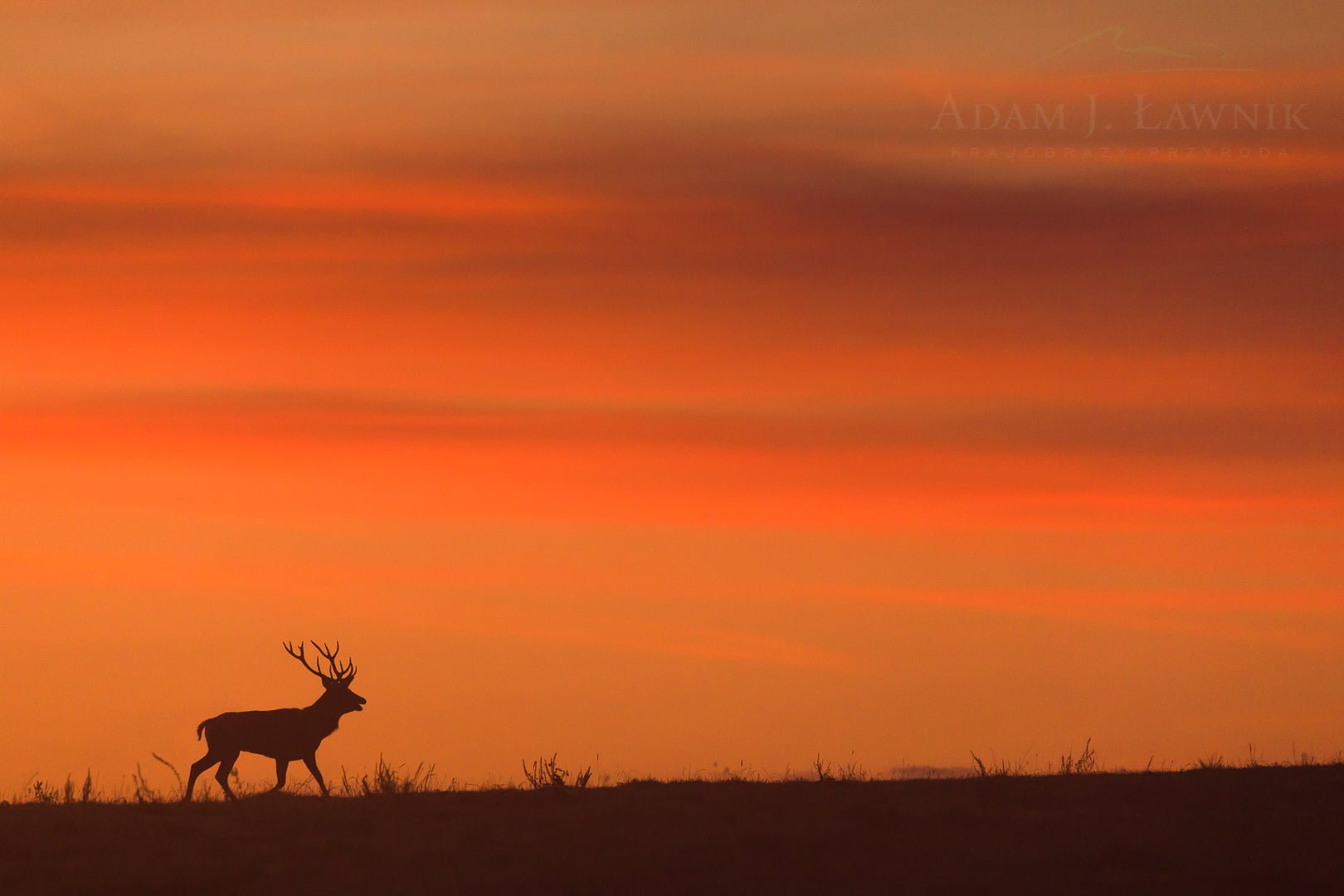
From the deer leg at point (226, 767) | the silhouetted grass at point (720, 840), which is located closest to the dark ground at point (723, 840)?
the silhouetted grass at point (720, 840)

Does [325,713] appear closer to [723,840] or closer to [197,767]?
[197,767]

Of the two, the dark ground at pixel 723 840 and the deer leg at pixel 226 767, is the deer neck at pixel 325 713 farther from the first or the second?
the dark ground at pixel 723 840

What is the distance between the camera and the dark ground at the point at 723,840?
53.0ft

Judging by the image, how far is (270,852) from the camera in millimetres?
17266

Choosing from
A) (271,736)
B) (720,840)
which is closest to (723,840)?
(720,840)

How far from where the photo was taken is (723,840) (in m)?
17.4

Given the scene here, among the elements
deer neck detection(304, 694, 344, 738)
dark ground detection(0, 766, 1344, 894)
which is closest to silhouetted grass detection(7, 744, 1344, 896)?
dark ground detection(0, 766, 1344, 894)

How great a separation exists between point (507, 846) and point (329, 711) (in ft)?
22.8

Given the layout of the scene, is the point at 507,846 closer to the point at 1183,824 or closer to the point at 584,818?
the point at 584,818

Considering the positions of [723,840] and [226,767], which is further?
[226,767]

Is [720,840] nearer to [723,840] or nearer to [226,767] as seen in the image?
[723,840]

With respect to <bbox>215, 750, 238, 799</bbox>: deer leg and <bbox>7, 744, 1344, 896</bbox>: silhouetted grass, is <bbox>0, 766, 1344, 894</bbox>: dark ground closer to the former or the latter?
<bbox>7, 744, 1344, 896</bbox>: silhouetted grass

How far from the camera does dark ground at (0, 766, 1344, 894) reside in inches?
636

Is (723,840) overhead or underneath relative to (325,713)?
underneath
